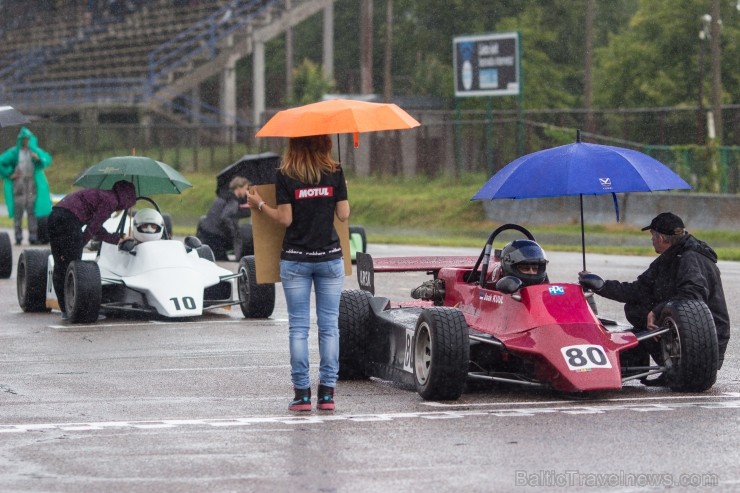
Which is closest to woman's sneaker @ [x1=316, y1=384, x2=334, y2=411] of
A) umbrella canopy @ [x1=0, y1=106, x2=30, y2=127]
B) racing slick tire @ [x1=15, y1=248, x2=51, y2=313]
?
umbrella canopy @ [x1=0, y1=106, x2=30, y2=127]

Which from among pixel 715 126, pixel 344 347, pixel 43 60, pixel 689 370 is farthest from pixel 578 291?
pixel 43 60

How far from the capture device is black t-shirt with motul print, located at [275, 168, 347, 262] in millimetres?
9516

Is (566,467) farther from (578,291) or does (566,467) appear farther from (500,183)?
(500,183)

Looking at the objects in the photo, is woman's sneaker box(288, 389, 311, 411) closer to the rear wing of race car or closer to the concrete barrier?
the rear wing of race car

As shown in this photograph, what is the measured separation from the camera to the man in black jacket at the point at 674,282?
1062cm

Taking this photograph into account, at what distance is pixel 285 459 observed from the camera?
26.3 feet

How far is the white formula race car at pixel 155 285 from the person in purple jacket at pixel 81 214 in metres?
0.26

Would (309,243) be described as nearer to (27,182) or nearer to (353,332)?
(353,332)

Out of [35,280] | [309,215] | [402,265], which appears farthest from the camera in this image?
[35,280]

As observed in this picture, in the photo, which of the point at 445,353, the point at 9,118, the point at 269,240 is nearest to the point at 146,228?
the point at 9,118

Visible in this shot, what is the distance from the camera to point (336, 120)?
9719 mm

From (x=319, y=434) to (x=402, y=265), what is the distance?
3606 millimetres

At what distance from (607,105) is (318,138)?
47.6 metres

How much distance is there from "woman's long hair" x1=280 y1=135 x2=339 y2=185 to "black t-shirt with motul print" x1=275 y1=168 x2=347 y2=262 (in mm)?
34
